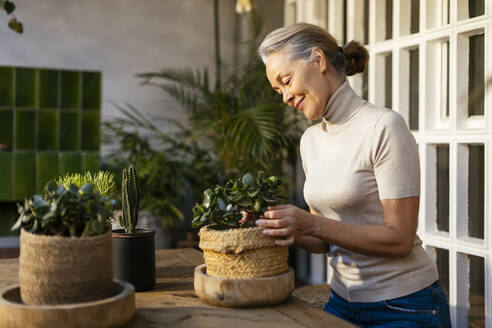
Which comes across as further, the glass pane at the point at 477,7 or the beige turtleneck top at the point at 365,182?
the glass pane at the point at 477,7

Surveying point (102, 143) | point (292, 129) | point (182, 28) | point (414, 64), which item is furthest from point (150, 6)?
point (414, 64)

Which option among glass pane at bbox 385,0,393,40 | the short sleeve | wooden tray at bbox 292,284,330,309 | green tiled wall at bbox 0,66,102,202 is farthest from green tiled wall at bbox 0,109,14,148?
the short sleeve

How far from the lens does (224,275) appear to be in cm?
120

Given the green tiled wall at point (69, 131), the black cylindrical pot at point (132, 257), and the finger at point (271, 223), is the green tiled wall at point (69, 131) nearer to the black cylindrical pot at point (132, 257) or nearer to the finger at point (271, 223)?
the black cylindrical pot at point (132, 257)

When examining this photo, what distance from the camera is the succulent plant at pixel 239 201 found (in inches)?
47.9

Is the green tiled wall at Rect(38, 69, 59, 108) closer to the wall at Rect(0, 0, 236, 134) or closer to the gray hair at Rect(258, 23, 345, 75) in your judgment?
the wall at Rect(0, 0, 236, 134)

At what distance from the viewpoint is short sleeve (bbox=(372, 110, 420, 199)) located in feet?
4.54

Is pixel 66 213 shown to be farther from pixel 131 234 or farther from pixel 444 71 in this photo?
pixel 444 71

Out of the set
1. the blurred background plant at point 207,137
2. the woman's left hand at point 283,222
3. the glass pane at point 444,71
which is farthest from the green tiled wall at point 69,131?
the woman's left hand at point 283,222

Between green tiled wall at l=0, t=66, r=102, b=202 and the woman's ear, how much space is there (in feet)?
10.0

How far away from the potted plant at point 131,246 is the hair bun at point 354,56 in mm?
774

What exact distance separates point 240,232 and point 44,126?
11.7 feet

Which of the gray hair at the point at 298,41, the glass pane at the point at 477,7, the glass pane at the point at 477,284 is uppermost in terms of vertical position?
the glass pane at the point at 477,7

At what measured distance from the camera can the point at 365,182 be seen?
148 cm
